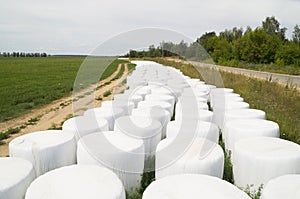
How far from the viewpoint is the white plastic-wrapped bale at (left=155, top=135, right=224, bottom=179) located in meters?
3.43

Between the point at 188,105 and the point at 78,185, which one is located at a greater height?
the point at 188,105

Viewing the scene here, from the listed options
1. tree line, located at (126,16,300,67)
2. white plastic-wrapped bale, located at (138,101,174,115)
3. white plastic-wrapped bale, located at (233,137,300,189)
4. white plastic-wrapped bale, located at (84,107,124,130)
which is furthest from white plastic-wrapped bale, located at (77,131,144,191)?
tree line, located at (126,16,300,67)

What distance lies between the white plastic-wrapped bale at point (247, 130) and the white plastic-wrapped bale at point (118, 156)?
1764 millimetres

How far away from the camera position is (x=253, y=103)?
28.2 ft

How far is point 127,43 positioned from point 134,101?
1735 millimetres

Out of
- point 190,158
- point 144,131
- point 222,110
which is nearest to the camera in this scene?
point 190,158

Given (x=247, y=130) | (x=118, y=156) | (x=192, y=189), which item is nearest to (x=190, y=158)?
(x=192, y=189)

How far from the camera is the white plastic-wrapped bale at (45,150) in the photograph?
12.4 ft

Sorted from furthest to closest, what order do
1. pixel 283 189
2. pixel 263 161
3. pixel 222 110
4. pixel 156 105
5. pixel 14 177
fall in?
pixel 156 105, pixel 222 110, pixel 263 161, pixel 14 177, pixel 283 189

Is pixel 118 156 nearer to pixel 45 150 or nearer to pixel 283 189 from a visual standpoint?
pixel 45 150

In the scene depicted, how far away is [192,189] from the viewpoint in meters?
2.71

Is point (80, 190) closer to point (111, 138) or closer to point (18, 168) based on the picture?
point (18, 168)

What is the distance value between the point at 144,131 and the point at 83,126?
1.10 metres

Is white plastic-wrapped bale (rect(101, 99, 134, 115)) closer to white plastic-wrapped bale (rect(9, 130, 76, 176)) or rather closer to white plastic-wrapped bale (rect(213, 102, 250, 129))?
white plastic-wrapped bale (rect(213, 102, 250, 129))
